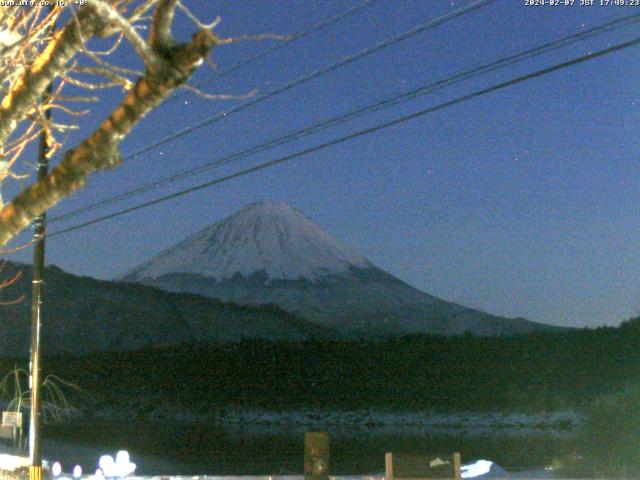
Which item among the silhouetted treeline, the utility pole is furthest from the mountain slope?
the utility pole

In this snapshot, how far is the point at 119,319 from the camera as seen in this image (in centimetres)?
10838

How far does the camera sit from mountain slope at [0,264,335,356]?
97.9 m

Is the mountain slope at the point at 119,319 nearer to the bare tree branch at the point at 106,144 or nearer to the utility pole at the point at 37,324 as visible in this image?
the utility pole at the point at 37,324

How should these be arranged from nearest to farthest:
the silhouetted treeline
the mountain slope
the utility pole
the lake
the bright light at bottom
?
1. the utility pole
2. the bright light at bottom
3. the lake
4. the silhouetted treeline
5. the mountain slope

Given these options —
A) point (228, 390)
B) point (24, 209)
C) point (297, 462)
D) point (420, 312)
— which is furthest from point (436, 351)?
point (420, 312)

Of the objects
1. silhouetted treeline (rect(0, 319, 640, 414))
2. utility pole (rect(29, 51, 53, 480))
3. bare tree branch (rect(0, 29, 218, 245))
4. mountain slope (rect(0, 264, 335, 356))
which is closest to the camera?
bare tree branch (rect(0, 29, 218, 245))

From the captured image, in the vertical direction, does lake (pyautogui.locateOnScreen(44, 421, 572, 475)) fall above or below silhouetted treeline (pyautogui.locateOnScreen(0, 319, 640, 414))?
below

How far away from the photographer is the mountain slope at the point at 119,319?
9794 centimetres

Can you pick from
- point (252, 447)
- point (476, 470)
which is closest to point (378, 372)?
point (252, 447)

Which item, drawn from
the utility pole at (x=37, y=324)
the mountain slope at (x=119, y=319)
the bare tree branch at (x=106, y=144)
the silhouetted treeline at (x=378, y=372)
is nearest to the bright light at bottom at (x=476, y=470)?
the utility pole at (x=37, y=324)

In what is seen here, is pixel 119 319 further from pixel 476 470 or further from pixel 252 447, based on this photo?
pixel 476 470

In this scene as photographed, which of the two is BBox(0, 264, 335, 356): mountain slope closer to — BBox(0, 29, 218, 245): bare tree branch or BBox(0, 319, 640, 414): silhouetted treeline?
Answer: BBox(0, 319, 640, 414): silhouetted treeline

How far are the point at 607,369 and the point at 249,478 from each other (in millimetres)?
50660

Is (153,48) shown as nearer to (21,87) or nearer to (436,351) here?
(21,87)
